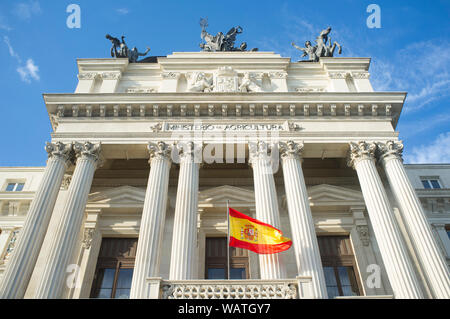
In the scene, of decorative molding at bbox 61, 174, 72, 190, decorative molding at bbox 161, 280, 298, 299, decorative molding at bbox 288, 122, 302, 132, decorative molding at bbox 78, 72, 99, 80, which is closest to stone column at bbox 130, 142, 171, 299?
decorative molding at bbox 161, 280, 298, 299

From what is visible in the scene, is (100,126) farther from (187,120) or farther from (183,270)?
(183,270)

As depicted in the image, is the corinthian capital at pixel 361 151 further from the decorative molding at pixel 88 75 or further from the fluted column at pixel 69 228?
the decorative molding at pixel 88 75

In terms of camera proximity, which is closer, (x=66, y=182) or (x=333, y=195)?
(x=66, y=182)

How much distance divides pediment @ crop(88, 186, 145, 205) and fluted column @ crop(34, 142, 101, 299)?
86.0 inches

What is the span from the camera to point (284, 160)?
16.4m

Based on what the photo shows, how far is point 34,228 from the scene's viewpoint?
1385cm

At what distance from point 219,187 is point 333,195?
5648 mm

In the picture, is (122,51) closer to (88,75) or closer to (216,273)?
(88,75)

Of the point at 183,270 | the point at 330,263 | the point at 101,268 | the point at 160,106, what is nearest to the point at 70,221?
the point at 101,268

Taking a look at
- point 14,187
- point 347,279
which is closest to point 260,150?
point 347,279

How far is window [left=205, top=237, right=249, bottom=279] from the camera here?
1628cm

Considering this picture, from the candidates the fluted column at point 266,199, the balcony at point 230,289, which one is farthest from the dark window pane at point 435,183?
the balcony at point 230,289

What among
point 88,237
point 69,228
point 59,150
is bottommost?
point 69,228

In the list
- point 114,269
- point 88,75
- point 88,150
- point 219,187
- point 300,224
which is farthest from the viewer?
point 88,75
